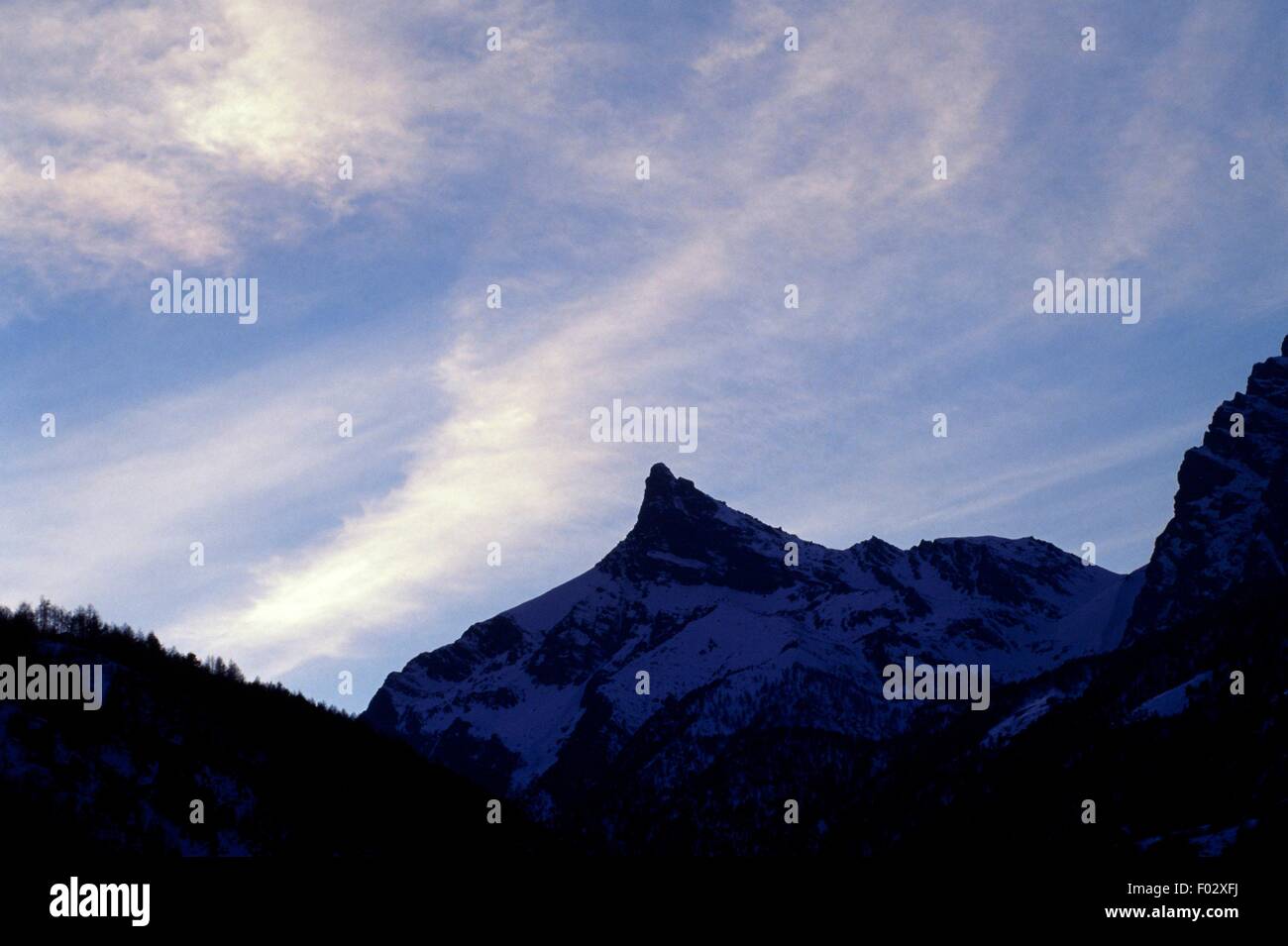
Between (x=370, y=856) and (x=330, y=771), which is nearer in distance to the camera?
(x=370, y=856)
